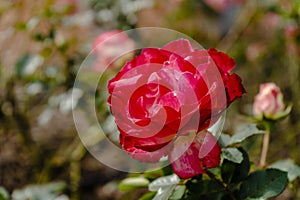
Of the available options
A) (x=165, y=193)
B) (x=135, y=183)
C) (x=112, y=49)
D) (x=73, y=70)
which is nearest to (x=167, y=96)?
(x=165, y=193)

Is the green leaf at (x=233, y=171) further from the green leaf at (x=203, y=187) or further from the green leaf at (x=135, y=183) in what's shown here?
the green leaf at (x=135, y=183)

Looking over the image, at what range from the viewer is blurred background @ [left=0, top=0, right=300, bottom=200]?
131 cm

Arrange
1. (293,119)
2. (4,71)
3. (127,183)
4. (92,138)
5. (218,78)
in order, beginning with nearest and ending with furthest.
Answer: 1. (218,78)
2. (127,183)
3. (92,138)
4. (4,71)
5. (293,119)

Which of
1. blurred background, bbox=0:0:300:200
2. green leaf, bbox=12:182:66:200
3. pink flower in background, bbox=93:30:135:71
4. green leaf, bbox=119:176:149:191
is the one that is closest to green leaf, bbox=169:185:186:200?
green leaf, bbox=119:176:149:191

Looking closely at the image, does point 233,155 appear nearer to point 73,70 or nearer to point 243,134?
point 243,134

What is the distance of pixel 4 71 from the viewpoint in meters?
1.63

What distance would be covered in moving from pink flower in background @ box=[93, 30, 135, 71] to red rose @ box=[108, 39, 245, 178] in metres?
0.61

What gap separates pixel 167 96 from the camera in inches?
21.7

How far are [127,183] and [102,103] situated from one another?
36 centimetres

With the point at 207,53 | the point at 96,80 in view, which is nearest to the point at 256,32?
the point at 96,80

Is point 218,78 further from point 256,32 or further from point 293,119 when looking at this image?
point 256,32

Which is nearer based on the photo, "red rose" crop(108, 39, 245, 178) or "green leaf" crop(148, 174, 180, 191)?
"red rose" crop(108, 39, 245, 178)

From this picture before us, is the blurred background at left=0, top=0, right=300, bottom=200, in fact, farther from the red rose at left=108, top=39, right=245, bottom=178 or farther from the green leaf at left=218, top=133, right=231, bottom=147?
the red rose at left=108, top=39, right=245, bottom=178

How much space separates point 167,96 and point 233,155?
160 millimetres
